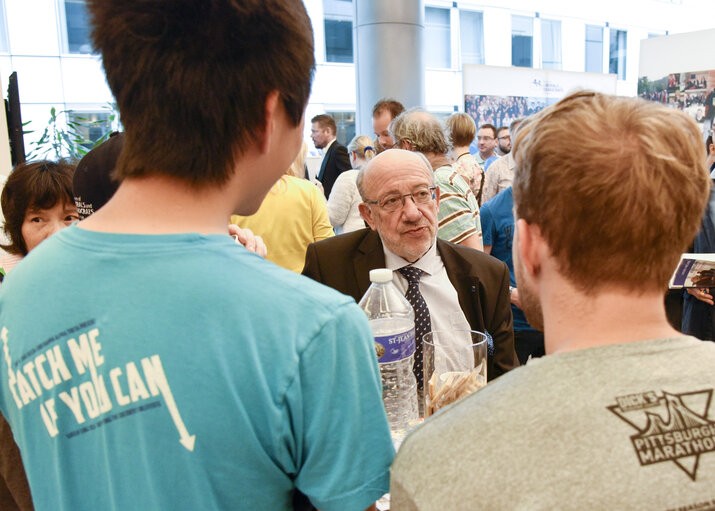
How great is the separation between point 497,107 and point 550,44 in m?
7.24

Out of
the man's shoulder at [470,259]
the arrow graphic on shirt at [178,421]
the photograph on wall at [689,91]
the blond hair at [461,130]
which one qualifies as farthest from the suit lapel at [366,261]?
the photograph on wall at [689,91]

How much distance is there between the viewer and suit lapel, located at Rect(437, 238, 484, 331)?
1.92 metres

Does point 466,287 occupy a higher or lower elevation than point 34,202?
lower

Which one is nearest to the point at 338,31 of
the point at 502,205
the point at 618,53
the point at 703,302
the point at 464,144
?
the point at 464,144

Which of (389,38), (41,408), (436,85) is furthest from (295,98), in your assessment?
(436,85)

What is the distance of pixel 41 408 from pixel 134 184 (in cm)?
31

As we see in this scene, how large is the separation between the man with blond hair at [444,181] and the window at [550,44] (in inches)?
467

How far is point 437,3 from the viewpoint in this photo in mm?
11914

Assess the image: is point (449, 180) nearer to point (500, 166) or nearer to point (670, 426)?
point (670, 426)

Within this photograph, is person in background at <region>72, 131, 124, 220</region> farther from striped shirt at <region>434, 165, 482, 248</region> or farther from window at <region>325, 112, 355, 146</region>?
window at <region>325, 112, 355, 146</region>

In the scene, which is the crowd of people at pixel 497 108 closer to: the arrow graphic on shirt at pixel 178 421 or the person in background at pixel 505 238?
the person in background at pixel 505 238

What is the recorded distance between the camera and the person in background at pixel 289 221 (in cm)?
286

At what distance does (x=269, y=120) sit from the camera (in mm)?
694

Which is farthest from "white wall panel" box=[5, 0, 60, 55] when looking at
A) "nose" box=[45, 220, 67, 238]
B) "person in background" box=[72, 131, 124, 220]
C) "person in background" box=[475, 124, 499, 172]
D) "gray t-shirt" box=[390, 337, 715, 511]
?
"gray t-shirt" box=[390, 337, 715, 511]
